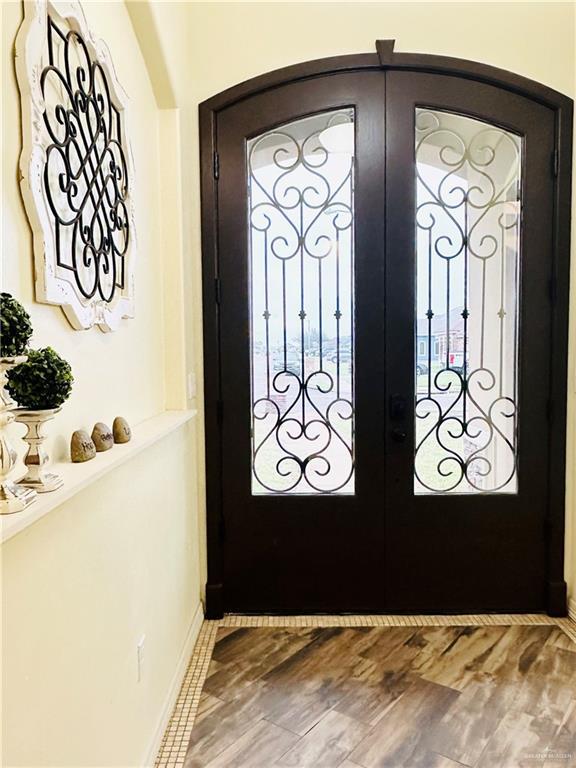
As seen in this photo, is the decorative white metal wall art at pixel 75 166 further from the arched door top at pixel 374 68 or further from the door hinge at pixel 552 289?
the door hinge at pixel 552 289

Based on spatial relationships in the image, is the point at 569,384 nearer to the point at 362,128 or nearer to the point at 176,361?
the point at 362,128

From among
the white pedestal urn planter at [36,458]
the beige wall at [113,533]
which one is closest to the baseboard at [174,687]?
the beige wall at [113,533]

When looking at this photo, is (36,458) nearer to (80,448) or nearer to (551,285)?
(80,448)

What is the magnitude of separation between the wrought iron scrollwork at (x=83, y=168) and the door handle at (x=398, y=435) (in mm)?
1433

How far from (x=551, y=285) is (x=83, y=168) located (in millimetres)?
2104

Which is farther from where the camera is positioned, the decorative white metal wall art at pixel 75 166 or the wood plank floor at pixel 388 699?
the wood plank floor at pixel 388 699

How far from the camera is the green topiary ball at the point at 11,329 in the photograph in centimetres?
80

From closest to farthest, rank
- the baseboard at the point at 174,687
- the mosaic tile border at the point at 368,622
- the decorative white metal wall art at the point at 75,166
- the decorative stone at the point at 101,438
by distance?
the decorative white metal wall art at the point at 75,166
the decorative stone at the point at 101,438
the baseboard at the point at 174,687
the mosaic tile border at the point at 368,622

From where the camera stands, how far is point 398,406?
8.07 feet

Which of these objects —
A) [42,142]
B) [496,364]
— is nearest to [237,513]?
[496,364]

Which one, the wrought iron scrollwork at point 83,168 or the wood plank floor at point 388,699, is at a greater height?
the wrought iron scrollwork at point 83,168

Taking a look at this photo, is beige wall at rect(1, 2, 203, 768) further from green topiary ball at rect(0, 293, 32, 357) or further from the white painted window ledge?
green topiary ball at rect(0, 293, 32, 357)

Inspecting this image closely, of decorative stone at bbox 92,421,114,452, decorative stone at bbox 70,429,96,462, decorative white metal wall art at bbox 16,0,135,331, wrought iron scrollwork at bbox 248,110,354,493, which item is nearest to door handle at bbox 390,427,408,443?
wrought iron scrollwork at bbox 248,110,354,493

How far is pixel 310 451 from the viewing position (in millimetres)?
2502
